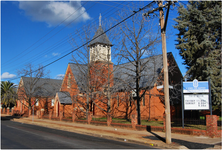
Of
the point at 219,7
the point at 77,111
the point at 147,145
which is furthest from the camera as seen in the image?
the point at 77,111

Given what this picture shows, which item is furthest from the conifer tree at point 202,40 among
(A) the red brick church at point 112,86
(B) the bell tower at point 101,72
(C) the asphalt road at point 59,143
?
(C) the asphalt road at point 59,143

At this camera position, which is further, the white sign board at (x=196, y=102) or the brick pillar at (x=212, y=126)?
the white sign board at (x=196, y=102)

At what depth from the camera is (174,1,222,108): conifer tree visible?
19922 millimetres

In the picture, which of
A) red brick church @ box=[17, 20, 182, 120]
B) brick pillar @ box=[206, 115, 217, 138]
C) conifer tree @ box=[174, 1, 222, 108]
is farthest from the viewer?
red brick church @ box=[17, 20, 182, 120]

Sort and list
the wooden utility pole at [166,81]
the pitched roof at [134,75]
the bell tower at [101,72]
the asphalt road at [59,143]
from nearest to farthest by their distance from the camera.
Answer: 1. the asphalt road at [59,143]
2. the wooden utility pole at [166,81]
3. the pitched roof at [134,75]
4. the bell tower at [101,72]

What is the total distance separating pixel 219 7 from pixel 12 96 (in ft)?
156

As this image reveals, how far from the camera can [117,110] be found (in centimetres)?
3469

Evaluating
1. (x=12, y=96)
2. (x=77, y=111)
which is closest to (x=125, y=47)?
(x=77, y=111)

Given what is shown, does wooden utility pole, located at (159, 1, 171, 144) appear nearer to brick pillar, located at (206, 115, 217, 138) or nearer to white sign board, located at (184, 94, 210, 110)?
brick pillar, located at (206, 115, 217, 138)

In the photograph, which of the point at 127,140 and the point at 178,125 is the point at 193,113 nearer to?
the point at 178,125

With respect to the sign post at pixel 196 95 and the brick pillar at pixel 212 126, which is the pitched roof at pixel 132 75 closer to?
the sign post at pixel 196 95

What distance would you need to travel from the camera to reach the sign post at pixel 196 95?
663 inches

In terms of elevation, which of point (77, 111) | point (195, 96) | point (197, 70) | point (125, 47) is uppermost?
point (125, 47)

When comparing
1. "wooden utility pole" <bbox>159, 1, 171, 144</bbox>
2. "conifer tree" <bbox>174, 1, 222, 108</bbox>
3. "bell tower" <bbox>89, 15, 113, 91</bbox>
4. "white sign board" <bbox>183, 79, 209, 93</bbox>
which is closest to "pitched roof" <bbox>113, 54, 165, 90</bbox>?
"bell tower" <bbox>89, 15, 113, 91</bbox>
